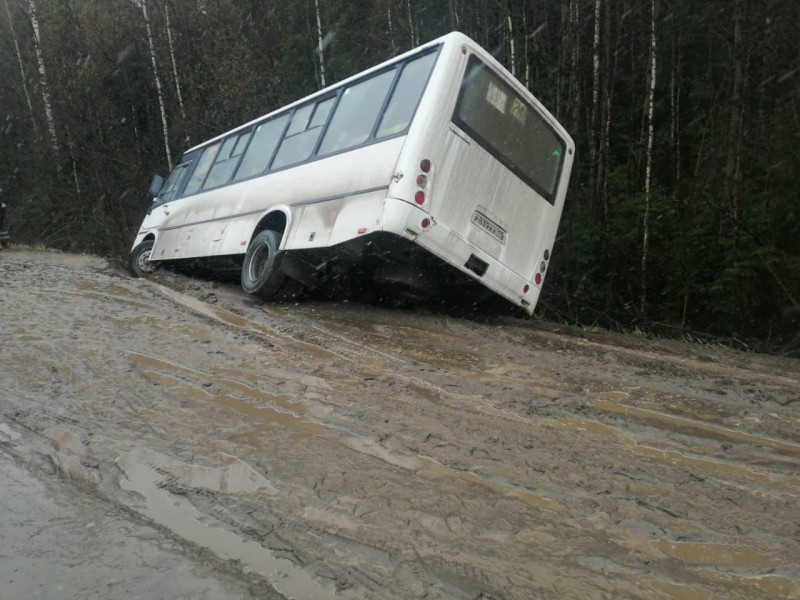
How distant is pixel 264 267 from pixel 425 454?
510 cm

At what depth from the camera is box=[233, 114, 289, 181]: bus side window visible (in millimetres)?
8859

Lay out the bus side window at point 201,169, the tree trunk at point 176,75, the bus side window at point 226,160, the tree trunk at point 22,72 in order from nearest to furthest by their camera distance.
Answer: the bus side window at point 226,160 → the bus side window at point 201,169 → the tree trunk at point 176,75 → the tree trunk at point 22,72

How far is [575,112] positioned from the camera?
14.4m

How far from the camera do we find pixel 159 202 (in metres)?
12.8

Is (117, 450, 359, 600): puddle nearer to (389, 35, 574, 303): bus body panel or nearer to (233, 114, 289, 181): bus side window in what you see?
(389, 35, 574, 303): bus body panel

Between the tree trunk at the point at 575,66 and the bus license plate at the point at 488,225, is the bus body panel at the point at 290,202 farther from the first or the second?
the tree trunk at the point at 575,66

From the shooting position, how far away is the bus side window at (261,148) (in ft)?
29.1

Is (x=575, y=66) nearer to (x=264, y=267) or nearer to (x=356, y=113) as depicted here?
(x=356, y=113)

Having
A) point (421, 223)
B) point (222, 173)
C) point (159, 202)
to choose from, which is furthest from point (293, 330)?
point (159, 202)

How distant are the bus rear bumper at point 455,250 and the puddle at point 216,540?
11.4ft

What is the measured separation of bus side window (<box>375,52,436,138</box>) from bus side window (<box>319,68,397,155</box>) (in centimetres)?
Result: 21

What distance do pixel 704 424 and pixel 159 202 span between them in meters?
11.5

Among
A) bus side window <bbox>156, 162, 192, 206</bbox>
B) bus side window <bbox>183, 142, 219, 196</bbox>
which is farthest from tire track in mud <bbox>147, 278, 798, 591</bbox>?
bus side window <bbox>156, 162, 192, 206</bbox>

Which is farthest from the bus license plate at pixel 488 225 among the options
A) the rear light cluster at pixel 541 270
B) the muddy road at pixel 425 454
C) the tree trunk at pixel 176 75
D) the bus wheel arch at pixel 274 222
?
the tree trunk at pixel 176 75
